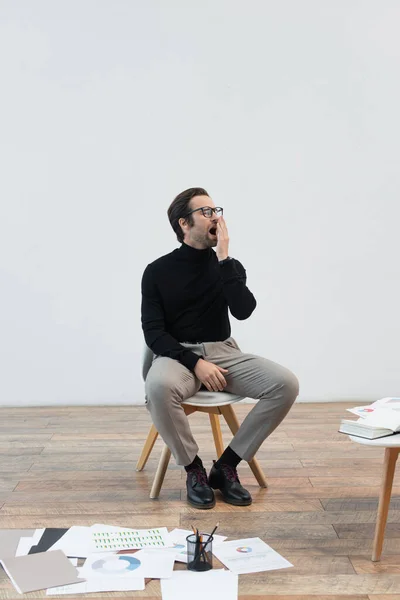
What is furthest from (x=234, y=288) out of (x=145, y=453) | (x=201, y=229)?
(x=145, y=453)

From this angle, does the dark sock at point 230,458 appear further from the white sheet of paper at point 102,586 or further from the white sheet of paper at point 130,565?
the white sheet of paper at point 102,586

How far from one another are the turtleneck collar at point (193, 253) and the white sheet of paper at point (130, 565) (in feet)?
4.03

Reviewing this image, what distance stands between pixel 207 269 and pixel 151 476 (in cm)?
93

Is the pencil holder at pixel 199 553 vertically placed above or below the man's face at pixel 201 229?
below

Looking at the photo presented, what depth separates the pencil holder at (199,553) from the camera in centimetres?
224

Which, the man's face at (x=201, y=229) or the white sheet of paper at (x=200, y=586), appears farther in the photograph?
the man's face at (x=201, y=229)

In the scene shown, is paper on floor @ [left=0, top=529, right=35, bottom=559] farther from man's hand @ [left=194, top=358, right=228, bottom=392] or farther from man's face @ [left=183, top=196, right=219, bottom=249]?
man's face @ [left=183, top=196, right=219, bottom=249]

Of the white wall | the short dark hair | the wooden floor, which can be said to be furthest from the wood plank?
the white wall

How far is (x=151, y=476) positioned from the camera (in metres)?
3.29

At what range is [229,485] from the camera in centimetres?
291

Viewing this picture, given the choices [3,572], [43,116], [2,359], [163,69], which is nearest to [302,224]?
[163,69]

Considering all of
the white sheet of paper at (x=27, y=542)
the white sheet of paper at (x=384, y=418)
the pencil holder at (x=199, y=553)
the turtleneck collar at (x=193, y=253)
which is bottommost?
the white sheet of paper at (x=27, y=542)

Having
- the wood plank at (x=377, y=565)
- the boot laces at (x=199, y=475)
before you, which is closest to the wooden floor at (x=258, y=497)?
the wood plank at (x=377, y=565)

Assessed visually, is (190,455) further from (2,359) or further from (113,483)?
(2,359)
